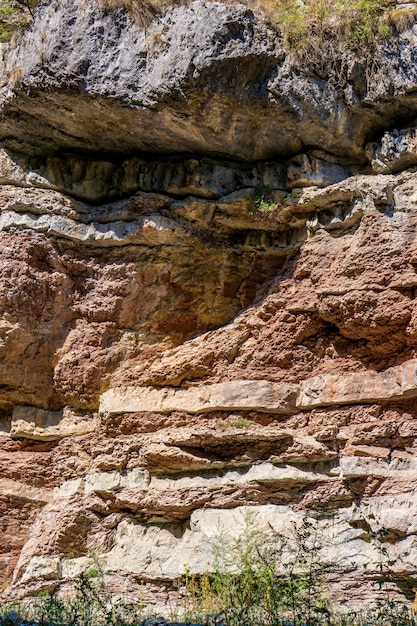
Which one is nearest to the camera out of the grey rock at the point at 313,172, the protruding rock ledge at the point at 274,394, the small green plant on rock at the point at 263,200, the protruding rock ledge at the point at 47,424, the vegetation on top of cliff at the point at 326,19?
the protruding rock ledge at the point at 274,394

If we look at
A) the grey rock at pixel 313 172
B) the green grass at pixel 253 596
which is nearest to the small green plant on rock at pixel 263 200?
the grey rock at pixel 313 172

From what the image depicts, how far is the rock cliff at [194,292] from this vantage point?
32.1ft

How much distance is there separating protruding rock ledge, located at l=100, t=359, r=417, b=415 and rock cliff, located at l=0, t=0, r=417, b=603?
26 millimetres

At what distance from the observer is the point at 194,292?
11.3 meters

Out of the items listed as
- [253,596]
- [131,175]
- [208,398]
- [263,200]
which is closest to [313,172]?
[263,200]

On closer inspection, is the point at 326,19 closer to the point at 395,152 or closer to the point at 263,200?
the point at 395,152

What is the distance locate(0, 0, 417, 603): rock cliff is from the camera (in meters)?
9.80

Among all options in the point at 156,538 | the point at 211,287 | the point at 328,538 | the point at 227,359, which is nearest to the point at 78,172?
the point at 211,287

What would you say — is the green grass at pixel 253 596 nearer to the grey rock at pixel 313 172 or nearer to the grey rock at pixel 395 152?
the grey rock at pixel 313 172

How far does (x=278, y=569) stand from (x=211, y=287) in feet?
12.2

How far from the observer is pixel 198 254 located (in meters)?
11.3

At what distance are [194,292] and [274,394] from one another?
5.94 feet

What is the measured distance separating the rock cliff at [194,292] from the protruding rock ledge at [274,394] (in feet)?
0.08

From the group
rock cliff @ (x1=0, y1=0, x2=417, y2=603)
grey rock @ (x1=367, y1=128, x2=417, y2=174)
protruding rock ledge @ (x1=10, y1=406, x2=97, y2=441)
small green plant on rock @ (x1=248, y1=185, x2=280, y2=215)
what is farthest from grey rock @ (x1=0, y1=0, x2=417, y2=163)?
protruding rock ledge @ (x1=10, y1=406, x2=97, y2=441)
